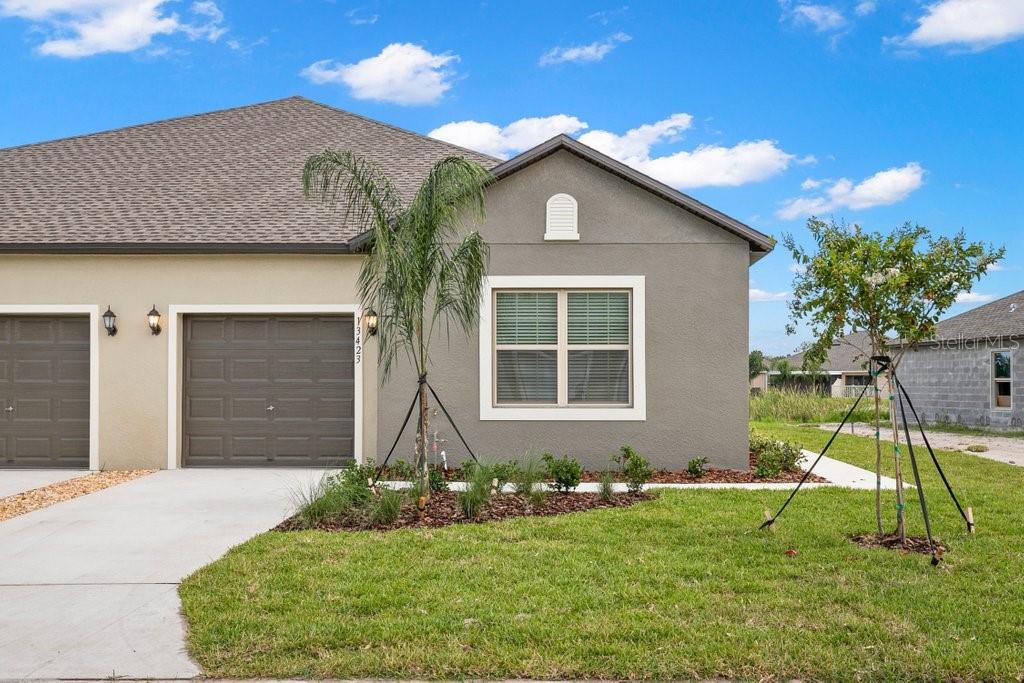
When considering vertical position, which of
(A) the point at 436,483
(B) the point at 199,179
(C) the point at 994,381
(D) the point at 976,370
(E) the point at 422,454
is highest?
(B) the point at 199,179

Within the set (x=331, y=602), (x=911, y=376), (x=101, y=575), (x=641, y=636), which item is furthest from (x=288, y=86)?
(x=911, y=376)

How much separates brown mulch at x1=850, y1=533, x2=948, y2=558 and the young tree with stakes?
89 millimetres

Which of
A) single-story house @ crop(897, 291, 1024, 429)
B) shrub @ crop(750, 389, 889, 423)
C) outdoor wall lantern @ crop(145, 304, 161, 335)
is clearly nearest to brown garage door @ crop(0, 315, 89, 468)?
outdoor wall lantern @ crop(145, 304, 161, 335)

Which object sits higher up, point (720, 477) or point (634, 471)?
point (634, 471)

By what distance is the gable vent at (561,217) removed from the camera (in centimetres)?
1116

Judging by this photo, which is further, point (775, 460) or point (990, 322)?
point (990, 322)

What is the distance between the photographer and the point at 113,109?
18172mm

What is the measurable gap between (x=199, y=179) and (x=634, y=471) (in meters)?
10.0

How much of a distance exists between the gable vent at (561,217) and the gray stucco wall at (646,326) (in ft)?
0.30

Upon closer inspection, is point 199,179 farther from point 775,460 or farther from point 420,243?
point 775,460

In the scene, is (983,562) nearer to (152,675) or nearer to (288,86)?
(152,675)

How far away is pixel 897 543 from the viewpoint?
22.1 feet

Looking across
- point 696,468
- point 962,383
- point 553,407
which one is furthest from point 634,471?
point 962,383

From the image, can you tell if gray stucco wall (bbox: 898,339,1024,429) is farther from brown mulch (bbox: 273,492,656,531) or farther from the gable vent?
brown mulch (bbox: 273,492,656,531)
